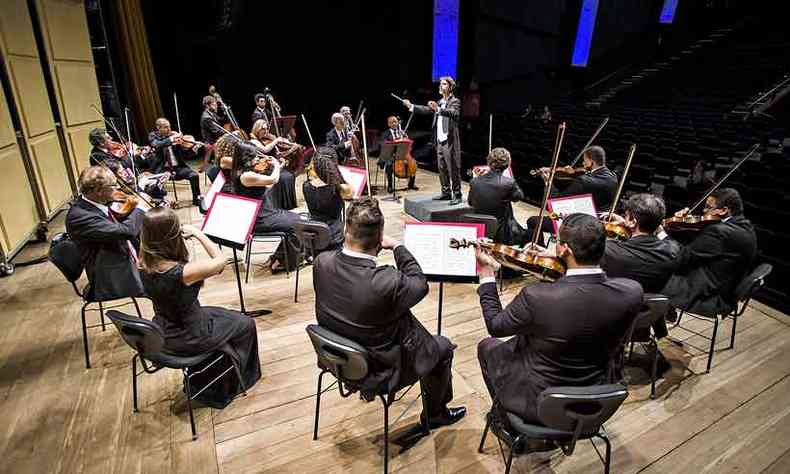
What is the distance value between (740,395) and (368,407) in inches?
97.6

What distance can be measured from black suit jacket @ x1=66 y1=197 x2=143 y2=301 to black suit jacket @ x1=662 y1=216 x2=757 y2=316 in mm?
3736

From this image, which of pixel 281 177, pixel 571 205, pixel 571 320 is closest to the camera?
pixel 571 320

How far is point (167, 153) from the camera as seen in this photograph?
655 centimetres

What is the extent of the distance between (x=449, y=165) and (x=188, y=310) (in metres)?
4.52

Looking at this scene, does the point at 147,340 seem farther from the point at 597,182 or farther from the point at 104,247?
the point at 597,182

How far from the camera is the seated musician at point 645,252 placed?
9.34 feet

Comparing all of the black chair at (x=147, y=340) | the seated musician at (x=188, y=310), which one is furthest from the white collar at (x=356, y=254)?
the black chair at (x=147, y=340)

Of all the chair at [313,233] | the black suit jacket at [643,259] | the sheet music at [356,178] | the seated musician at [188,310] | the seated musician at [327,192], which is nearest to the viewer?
the seated musician at [188,310]

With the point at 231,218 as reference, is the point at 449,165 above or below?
Answer: below

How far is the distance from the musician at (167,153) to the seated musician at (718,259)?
242 inches

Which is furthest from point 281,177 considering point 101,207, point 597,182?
point 597,182

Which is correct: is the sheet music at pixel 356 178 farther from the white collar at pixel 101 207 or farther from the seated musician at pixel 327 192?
the white collar at pixel 101 207

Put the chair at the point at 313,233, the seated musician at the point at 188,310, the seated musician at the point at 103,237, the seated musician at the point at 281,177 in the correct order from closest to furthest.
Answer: the seated musician at the point at 188,310
the seated musician at the point at 103,237
the chair at the point at 313,233
the seated musician at the point at 281,177

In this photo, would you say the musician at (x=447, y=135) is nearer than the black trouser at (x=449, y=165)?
Yes
